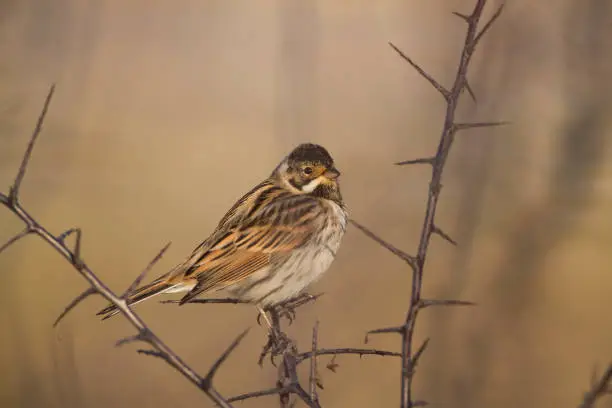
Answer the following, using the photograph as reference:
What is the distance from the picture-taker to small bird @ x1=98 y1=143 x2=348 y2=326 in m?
3.55

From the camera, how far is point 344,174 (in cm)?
617

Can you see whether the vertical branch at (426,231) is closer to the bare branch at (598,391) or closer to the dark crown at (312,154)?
the bare branch at (598,391)

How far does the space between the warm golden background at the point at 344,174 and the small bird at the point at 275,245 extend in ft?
4.07

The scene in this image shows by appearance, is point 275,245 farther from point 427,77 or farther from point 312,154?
point 427,77

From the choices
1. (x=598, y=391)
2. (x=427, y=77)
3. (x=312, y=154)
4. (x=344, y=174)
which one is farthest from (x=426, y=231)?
(x=344, y=174)

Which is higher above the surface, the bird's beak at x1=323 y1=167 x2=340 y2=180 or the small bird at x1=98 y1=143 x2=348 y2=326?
the bird's beak at x1=323 y1=167 x2=340 y2=180

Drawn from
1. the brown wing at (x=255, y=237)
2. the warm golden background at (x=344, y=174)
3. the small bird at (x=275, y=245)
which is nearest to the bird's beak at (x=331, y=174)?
the small bird at (x=275, y=245)

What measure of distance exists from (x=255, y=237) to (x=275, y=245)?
9cm

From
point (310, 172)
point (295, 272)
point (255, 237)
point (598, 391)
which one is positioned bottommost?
point (295, 272)

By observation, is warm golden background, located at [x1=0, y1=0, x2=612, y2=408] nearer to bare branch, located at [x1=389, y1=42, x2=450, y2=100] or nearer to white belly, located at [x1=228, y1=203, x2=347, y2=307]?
white belly, located at [x1=228, y1=203, x2=347, y2=307]

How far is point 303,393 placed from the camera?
2.14 m

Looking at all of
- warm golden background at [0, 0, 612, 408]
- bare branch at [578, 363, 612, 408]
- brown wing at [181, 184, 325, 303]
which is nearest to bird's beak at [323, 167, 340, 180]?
brown wing at [181, 184, 325, 303]

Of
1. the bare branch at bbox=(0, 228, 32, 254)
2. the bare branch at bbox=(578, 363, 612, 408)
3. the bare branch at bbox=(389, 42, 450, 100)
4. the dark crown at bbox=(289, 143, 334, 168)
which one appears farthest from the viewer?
the dark crown at bbox=(289, 143, 334, 168)

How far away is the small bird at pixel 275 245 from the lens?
11.6ft
